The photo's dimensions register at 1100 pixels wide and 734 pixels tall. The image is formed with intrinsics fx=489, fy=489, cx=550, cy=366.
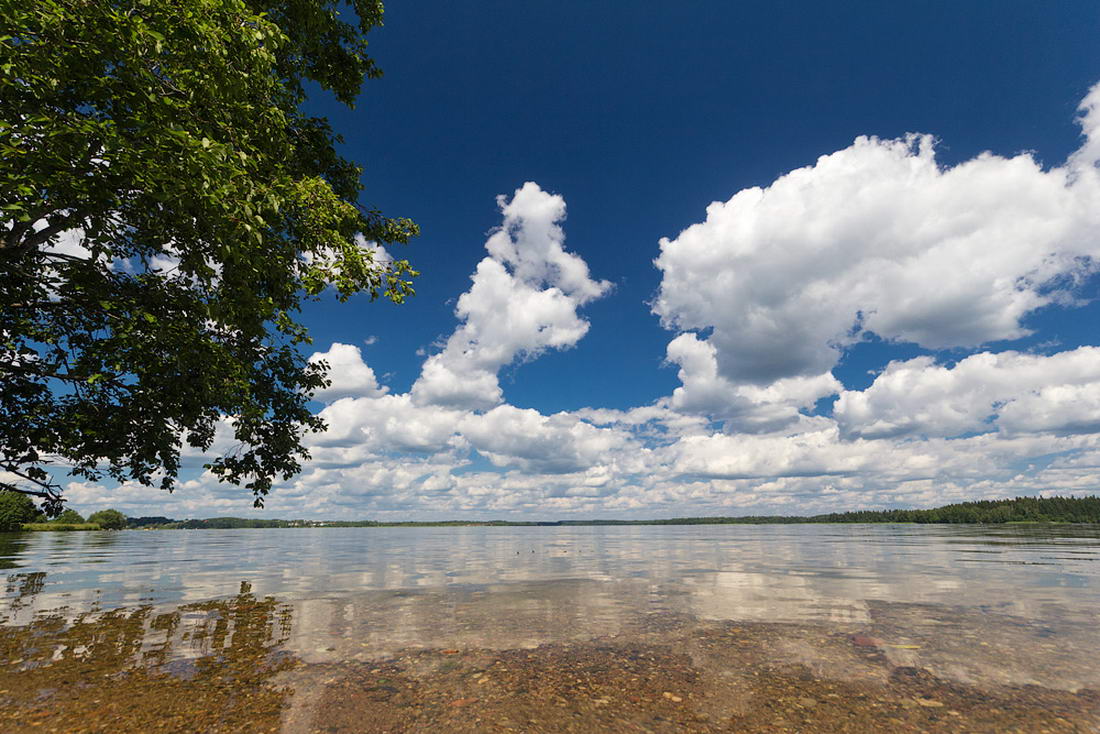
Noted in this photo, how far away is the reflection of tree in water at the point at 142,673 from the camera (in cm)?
693

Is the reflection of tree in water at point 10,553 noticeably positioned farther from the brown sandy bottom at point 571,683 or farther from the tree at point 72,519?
the tree at point 72,519

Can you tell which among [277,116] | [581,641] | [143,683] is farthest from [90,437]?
[581,641]

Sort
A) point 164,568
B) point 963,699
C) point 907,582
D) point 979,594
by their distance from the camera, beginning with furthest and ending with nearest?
point 164,568, point 907,582, point 979,594, point 963,699

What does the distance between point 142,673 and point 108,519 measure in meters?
237

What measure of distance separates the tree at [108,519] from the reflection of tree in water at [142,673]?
747ft

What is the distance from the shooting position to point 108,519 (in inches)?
7111

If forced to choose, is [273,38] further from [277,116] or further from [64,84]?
[64,84]

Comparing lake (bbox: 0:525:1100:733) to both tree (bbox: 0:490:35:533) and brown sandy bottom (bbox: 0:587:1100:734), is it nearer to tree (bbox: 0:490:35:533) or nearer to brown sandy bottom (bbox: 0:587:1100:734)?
brown sandy bottom (bbox: 0:587:1100:734)

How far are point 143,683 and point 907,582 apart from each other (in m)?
27.1

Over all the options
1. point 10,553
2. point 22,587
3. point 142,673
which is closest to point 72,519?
point 10,553

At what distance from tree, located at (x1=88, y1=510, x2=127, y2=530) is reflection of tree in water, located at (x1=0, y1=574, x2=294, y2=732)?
747 ft

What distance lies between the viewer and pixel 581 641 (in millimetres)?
11625

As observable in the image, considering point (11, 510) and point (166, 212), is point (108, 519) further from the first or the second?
point (166, 212)

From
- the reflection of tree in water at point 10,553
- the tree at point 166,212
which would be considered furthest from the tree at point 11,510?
the tree at point 166,212
